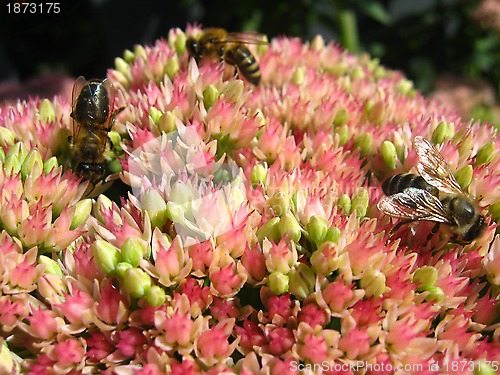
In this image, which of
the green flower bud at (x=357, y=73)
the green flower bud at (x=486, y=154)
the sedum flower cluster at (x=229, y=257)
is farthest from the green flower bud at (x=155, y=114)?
the green flower bud at (x=357, y=73)

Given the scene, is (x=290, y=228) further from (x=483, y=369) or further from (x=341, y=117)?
(x=341, y=117)

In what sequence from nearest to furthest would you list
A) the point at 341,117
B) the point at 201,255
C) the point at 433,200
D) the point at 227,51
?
the point at 201,255, the point at 433,200, the point at 341,117, the point at 227,51

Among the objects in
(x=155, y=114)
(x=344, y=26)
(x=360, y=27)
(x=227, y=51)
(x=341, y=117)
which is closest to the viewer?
(x=155, y=114)

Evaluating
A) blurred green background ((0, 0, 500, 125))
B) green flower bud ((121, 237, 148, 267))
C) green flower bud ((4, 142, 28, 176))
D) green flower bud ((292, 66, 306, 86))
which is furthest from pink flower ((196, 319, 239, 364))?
blurred green background ((0, 0, 500, 125))

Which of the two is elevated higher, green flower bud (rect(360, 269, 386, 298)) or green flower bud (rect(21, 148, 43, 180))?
green flower bud (rect(21, 148, 43, 180))

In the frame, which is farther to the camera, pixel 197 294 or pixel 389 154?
pixel 389 154

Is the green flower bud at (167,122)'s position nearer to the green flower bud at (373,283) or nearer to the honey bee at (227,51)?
the honey bee at (227,51)

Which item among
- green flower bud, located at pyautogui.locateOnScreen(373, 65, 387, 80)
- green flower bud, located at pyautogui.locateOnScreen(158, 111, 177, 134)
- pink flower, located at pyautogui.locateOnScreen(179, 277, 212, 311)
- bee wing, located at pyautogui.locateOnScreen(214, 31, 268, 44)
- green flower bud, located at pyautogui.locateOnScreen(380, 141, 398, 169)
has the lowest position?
pink flower, located at pyautogui.locateOnScreen(179, 277, 212, 311)

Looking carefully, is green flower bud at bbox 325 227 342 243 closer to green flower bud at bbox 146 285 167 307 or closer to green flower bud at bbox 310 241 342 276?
green flower bud at bbox 310 241 342 276

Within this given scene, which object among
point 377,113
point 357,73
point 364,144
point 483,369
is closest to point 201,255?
point 483,369
